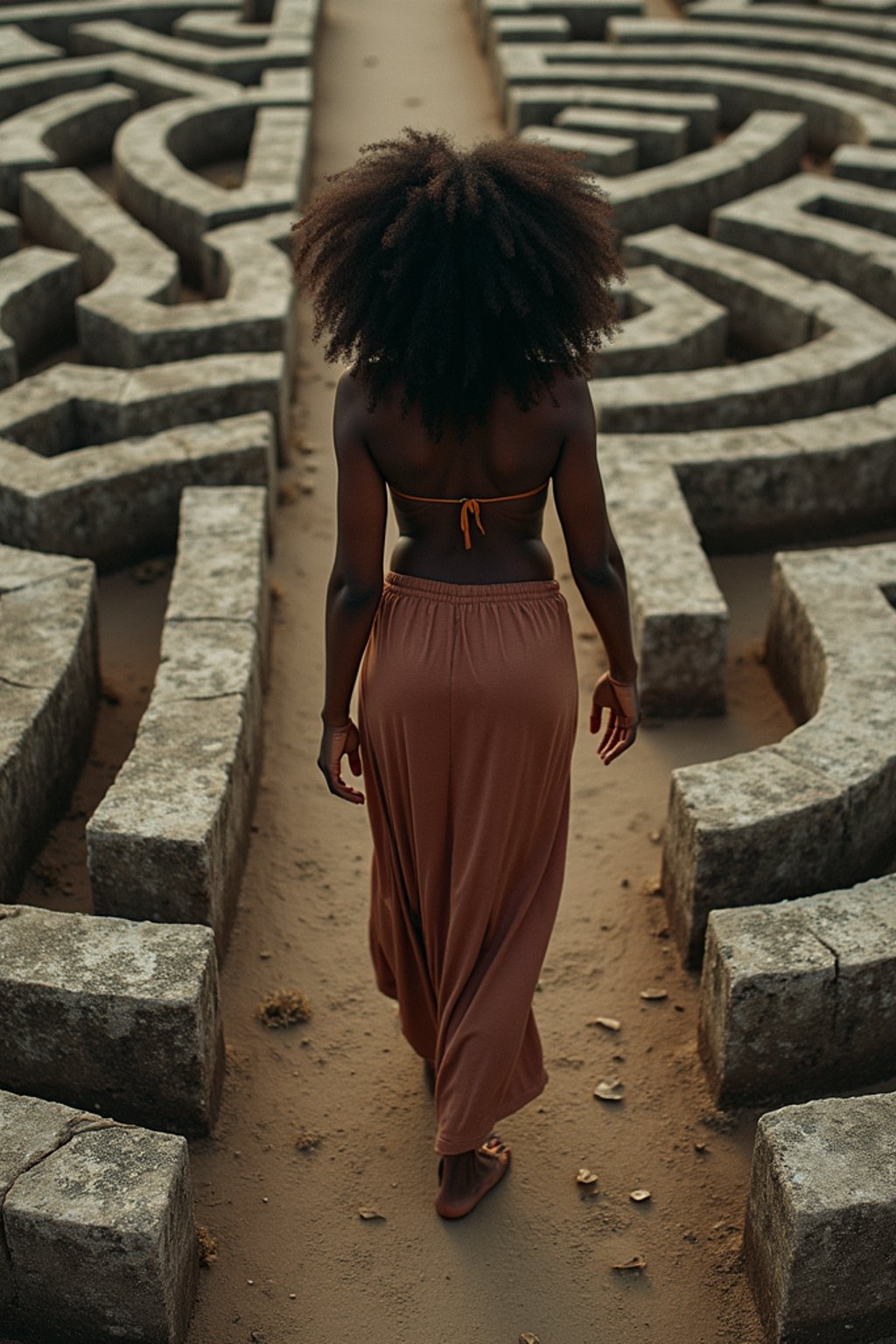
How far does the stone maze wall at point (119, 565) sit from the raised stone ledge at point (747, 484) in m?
1.65

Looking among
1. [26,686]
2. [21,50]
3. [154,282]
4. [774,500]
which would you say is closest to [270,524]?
[26,686]

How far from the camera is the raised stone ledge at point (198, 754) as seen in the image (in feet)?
16.8

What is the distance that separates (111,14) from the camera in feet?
47.4

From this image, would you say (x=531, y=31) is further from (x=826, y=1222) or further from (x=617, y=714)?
(x=826, y=1222)

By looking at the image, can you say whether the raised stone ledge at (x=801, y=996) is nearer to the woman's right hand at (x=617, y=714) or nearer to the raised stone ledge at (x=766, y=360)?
the woman's right hand at (x=617, y=714)

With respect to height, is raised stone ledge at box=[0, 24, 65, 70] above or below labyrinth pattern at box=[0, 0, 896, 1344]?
above

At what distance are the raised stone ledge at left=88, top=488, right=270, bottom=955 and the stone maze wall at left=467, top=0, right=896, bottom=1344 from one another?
4.96 ft

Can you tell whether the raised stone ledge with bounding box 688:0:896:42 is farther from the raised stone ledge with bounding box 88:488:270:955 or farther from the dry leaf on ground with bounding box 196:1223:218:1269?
the dry leaf on ground with bounding box 196:1223:218:1269

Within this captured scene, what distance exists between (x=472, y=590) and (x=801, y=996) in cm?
159

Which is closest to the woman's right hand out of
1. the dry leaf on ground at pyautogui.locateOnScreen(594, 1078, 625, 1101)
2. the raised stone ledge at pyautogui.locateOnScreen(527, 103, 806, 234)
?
the dry leaf on ground at pyautogui.locateOnScreen(594, 1078, 625, 1101)

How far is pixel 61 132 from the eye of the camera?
12.2 metres

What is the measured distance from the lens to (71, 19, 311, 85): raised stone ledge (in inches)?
520

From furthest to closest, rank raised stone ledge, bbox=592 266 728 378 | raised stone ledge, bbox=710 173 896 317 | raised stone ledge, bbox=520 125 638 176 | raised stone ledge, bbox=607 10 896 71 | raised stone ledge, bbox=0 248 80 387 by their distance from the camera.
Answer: raised stone ledge, bbox=607 10 896 71 < raised stone ledge, bbox=520 125 638 176 < raised stone ledge, bbox=710 173 896 317 < raised stone ledge, bbox=0 248 80 387 < raised stone ledge, bbox=592 266 728 378

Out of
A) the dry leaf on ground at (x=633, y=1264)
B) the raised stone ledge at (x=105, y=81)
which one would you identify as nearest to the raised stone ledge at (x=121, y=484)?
the dry leaf on ground at (x=633, y=1264)
